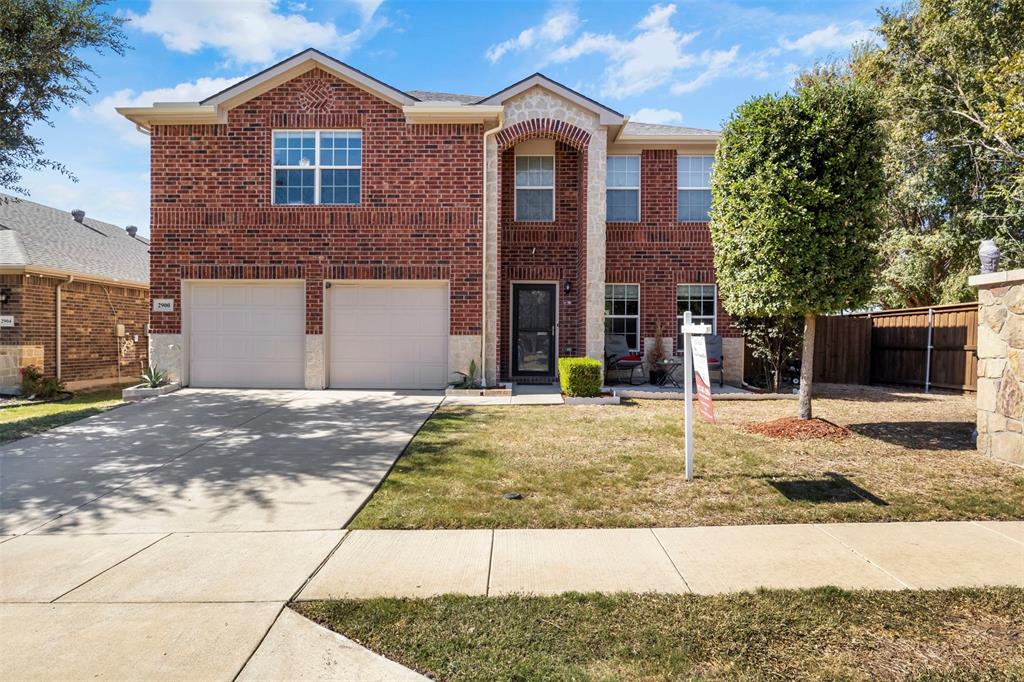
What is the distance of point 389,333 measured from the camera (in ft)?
39.4

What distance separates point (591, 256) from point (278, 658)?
10392 millimetres

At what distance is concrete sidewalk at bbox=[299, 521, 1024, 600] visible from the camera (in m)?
3.45

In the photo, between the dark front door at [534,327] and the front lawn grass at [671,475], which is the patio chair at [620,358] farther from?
the front lawn grass at [671,475]

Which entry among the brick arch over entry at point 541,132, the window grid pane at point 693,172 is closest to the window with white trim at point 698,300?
the window grid pane at point 693,172

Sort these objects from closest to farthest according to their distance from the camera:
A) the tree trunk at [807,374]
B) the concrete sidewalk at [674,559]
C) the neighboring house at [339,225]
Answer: the concrete sidewalk at [674,559] < the tree trunk at [807,374] < the neighboring house at [339,225]

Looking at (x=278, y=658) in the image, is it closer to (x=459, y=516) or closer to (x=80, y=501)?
(x=459, y=516)

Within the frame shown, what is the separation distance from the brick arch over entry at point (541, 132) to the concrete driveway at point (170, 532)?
675 centimetres

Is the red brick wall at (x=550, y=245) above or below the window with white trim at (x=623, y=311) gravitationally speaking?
above

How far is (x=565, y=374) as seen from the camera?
35.6 feet

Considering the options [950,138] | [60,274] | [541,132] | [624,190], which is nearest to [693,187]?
[624,190]

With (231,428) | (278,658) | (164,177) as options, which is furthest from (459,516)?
(164,177)

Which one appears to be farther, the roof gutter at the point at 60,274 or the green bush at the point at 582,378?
the roof gutter at the point at 60,274

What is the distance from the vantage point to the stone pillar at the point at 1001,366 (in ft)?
20.4

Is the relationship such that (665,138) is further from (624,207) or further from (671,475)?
(671,475)
